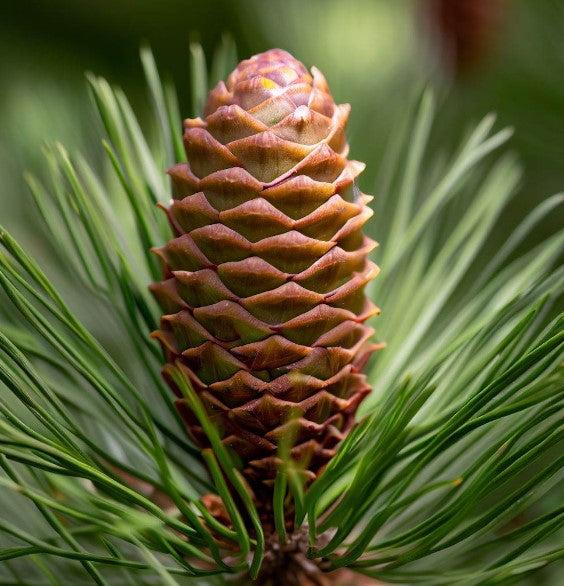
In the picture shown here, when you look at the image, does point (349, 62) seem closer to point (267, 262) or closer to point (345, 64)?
point (345, 64)

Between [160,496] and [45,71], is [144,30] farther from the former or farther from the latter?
[160,496]

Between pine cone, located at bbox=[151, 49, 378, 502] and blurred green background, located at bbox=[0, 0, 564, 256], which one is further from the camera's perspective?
blurred green background, located at bbox=[0, 0, 564, 256]

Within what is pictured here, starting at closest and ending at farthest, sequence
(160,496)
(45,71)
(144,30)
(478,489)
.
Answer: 1. (478,489)
2. (160,496)
3. (45,71)
4. (144,30)

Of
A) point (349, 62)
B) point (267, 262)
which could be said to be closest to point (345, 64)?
point (349, 62)

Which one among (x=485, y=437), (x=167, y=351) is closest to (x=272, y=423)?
(x=167, y=351)

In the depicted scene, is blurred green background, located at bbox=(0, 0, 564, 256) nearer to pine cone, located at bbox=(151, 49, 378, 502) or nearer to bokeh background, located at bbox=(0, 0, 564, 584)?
bokeh background, located at bbox=(0, 0, 564, 584)

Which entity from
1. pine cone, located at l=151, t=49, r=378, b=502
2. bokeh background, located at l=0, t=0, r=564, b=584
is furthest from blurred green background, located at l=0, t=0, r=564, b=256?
pine cone, located at l=151, t=49, r=378, b=502

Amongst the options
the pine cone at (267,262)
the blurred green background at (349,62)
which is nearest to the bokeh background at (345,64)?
the blurred green background at (349,62)
